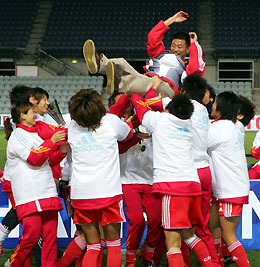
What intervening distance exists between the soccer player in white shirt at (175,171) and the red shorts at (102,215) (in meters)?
0.28

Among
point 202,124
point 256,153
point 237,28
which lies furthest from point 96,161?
point 237,28

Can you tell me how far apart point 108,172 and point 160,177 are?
1.12 feet

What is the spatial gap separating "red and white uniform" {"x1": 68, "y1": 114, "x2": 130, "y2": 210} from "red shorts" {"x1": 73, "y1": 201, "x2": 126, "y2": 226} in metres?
0.05

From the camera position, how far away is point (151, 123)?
2922 mm

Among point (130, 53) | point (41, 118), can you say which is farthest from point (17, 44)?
point (41, 118)

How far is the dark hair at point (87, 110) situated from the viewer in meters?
2.78

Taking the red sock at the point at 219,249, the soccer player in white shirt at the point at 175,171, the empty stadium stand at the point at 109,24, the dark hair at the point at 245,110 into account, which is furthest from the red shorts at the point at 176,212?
the empty stadium stand at the point at 109,24

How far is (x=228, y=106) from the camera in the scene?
10.6 feet

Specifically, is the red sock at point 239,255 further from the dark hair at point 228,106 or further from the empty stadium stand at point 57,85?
the empty stadium stand at point 57,85

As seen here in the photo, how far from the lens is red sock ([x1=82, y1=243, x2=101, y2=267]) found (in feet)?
9.28

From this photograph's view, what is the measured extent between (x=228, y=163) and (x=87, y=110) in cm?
110

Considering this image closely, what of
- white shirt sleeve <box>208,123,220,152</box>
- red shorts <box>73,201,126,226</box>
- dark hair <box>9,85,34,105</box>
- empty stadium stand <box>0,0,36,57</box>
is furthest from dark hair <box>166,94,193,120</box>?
empty stadium stand <box>0,0,36,57</box>

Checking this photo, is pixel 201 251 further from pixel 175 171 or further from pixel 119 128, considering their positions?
pixel 119 128

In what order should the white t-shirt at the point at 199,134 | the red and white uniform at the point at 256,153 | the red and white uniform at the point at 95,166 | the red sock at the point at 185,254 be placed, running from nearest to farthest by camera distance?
1. the red and white uniform at the point at 95,166
2. the white t-shirt at the point at 199,134
3. the red sock at the point at 185,254
4. the red and white uniform at the point at 256,153
